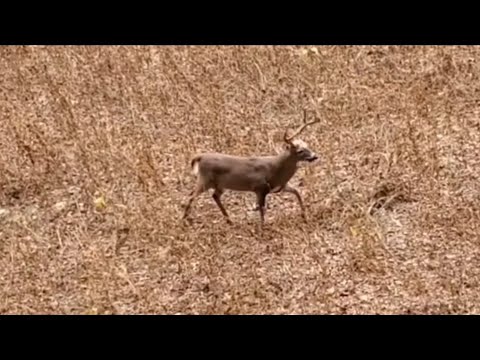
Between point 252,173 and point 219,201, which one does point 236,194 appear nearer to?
point 219,201

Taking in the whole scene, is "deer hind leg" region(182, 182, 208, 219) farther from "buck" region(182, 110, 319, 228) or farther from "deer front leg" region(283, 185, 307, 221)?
"deer front leg" region(283, 185, 307, 221)

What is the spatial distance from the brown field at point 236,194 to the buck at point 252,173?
201mm

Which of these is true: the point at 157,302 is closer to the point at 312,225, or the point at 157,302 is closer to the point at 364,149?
the point at 312,225

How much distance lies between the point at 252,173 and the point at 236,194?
2.25 feet

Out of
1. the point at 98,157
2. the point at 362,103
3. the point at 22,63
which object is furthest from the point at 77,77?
the point at 362,103

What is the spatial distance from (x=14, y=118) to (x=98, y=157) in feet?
4.17

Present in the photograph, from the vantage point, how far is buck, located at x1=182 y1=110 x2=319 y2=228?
571 cm

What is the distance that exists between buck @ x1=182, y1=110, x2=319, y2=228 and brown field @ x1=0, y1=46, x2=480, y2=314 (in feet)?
0.66

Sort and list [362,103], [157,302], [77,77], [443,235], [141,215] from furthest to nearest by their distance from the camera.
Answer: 1. [77,77]
2. [362,103]
3. [141,215]
4. [443,235]
5. [157,302]

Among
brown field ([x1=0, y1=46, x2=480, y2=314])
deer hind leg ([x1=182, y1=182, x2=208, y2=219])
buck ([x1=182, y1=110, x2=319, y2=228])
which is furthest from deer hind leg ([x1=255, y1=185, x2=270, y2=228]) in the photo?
deer hind leg ([x1=182, y1=182, x2=208, y2=219])

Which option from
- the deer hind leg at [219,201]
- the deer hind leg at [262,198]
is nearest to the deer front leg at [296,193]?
the deer hind leg at [262,198]

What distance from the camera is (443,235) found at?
547 cm

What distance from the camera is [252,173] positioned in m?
5.71

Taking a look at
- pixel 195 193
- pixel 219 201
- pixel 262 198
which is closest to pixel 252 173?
pixel 262 198
